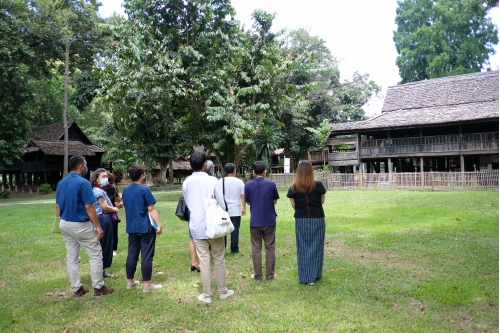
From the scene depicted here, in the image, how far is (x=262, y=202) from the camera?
6.00 metres

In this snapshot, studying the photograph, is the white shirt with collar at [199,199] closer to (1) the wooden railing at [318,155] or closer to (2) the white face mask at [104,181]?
(2) the white face mask at [104,181]

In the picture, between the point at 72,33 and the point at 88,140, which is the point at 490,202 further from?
the point at 88,140

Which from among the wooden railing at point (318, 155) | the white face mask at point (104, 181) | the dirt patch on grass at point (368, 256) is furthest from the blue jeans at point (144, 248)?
the wooden railing at point (318, 155)

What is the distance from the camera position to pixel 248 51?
2119 centimetres

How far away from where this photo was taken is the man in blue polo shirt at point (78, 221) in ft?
17.7

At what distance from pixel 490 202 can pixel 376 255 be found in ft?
34.0

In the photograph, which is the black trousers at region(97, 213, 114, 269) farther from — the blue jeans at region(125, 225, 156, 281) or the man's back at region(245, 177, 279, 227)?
the man's back at region(245, 177, 279, 227)

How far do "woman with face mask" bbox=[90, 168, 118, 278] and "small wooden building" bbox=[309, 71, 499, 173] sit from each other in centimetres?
2637

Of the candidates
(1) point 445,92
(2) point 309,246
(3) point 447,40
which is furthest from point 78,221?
(3) point 447,40

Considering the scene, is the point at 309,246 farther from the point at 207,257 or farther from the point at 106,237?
the point at 106,237

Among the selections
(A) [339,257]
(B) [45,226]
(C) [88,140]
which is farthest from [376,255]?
(C) [88,140]

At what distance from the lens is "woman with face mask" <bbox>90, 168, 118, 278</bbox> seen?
20.7 ft

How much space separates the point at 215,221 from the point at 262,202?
1.13m

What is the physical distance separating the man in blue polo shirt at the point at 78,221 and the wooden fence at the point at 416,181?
73.3ft
